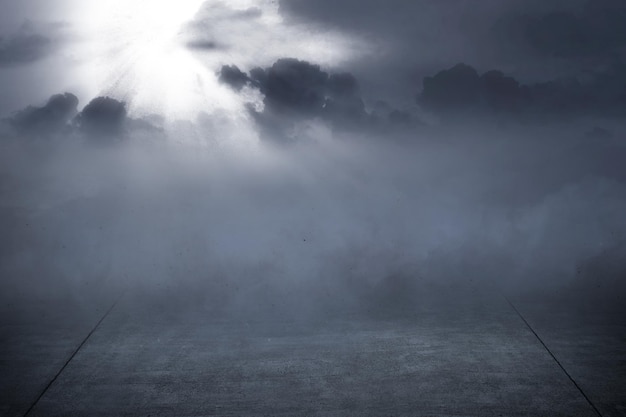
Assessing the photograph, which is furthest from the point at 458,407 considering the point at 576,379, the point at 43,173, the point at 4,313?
the point at 43,173

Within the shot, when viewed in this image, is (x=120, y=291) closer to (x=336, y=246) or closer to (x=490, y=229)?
(x=336, y=246)

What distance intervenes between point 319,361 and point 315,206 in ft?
26.9

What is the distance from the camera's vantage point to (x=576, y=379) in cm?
764

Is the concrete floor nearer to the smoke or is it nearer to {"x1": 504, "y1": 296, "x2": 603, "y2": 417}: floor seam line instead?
{"x1": 504, "y1": 296, "x2": 603, "y2": 417}: floor seam line

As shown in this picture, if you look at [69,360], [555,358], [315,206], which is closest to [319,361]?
[555,358]

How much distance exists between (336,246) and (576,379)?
794cm

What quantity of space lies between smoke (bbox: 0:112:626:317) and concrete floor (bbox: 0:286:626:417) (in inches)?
103

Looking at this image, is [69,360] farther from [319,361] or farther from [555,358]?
[555,358]

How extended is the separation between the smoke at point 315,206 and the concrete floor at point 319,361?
2.60 meters

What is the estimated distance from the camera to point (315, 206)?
1623 centimetres

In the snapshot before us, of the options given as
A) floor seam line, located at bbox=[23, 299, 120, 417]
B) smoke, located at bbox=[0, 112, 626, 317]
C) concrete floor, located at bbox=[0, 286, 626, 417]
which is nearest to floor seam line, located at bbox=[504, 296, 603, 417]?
concrete floor, located at bbox=[0, 286, 626, 417]

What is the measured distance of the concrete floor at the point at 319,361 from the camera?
7.11 m

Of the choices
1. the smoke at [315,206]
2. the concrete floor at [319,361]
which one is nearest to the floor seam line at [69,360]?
the concrete floor at [319,361]

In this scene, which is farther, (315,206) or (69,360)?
(315,206)
